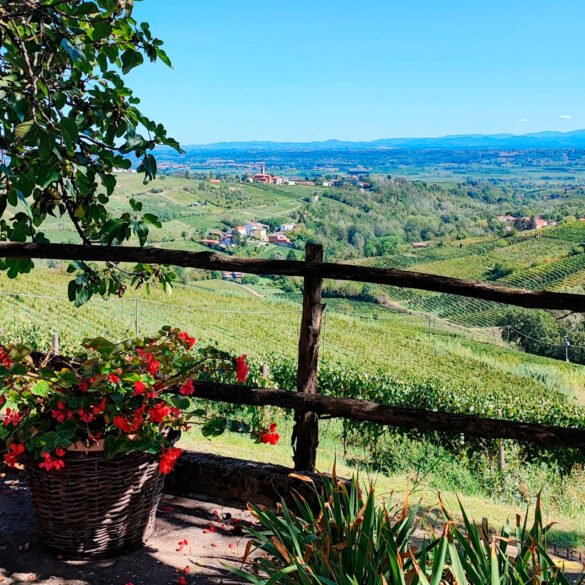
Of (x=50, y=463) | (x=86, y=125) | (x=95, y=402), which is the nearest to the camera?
(x=50, y=463)

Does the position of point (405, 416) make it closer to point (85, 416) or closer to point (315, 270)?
point (315, 270)

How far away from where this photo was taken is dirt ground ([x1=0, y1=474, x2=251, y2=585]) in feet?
6.33

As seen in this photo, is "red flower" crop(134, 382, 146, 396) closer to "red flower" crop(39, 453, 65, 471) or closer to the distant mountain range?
"red flower" crop(39, 453, 65, 471)

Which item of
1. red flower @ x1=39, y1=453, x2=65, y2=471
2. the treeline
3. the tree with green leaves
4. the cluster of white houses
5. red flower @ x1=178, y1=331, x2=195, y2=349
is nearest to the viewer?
red flower @ x1=39, y1=453, x2=65, y2=471

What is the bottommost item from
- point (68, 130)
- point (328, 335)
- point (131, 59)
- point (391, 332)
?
point (391, 332)

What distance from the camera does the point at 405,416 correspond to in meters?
2.20

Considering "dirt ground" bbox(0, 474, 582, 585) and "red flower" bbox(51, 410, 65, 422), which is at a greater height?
"red flower" bbox(51, 410, 65, 422)

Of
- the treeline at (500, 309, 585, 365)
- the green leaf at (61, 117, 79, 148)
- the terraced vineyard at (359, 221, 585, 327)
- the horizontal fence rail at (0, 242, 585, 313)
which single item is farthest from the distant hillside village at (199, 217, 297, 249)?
the green leaf at (61, 117, 79, 148)

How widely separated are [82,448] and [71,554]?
0.40 m

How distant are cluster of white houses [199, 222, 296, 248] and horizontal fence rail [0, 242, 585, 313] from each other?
59434 millimetres

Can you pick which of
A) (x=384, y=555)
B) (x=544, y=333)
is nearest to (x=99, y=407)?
(x=384, y=555)

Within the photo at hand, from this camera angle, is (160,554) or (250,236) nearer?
(160,554)

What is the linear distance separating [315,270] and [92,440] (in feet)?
3.20

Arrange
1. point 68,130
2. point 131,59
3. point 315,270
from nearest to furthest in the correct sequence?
1. point 68,130
2. point 315,270
3. point 131,59
